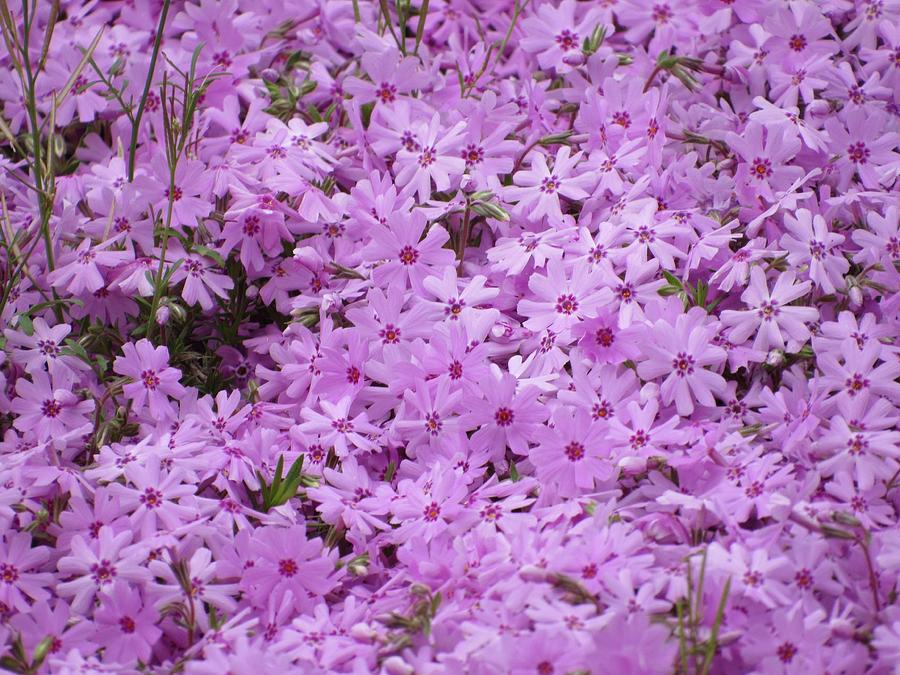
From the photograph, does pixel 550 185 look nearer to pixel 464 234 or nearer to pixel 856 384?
pixel 464 234

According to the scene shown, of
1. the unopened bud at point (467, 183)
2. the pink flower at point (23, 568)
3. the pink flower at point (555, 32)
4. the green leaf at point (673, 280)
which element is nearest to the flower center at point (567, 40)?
the pink flower at point (555, 32)

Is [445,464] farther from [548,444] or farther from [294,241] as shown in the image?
[294,241]

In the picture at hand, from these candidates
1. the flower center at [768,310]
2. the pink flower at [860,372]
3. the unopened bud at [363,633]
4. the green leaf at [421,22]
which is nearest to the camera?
the unopened bud at [363,633]

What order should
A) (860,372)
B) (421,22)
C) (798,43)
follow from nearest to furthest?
1. (860,372)
2. (798,43)
3. (421,22)

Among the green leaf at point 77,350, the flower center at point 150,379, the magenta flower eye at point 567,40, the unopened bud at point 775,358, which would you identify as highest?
the magenta flower eye at point 567,40

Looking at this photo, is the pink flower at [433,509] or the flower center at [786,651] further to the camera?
the pink flower at [433,509]

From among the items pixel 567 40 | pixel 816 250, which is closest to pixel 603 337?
pixel 816 250

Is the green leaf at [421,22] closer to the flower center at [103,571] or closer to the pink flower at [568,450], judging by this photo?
the pink flower at [568,450]

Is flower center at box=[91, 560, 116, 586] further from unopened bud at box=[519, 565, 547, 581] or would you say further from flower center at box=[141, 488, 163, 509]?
unopened bud at box=[519, 565, 547, 581]

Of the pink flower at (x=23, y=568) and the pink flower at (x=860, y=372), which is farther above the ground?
the pink flower at (x=860, y=372)
